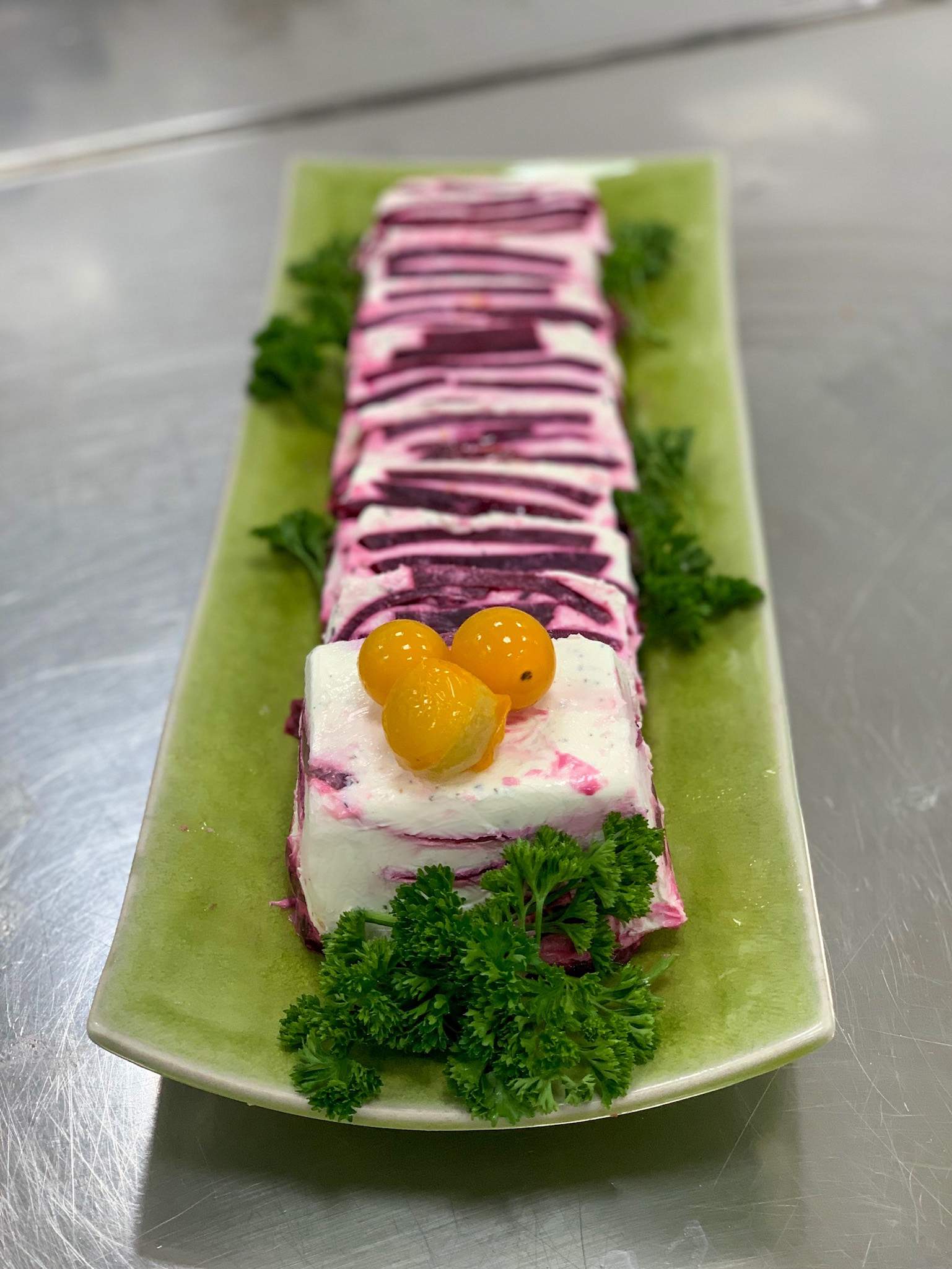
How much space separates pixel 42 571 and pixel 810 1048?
3.48 meters

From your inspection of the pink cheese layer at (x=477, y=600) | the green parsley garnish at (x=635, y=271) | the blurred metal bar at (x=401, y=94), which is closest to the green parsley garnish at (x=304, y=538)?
the pink cheese layer at (x=477, y=600)

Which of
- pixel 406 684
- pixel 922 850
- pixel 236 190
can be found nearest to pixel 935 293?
pixel 922 850

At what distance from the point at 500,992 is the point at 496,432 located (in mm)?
2319

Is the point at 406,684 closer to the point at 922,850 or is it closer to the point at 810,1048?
the point at 810,1048

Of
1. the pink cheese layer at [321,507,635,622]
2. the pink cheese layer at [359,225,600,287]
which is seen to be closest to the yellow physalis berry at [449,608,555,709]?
the pink cheese layer at [321,507,635,622]

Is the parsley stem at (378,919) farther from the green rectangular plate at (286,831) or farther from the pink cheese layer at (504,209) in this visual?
the pink cheese layer at (504,209)

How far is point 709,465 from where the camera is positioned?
494 centimetres

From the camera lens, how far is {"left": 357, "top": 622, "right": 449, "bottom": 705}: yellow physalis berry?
337 cm

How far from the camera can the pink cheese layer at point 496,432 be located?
473 cm

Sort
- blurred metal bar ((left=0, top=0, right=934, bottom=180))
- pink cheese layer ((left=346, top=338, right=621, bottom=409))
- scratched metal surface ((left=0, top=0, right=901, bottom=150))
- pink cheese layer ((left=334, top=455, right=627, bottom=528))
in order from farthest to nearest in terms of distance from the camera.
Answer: scratched metal surface ((left=0, top=0, right=901, bottom=150)) → blurred metal bar ((left=0, top=0, right=934, bottom=180)) → pink cheese layer ((left=346, top=338, right=621, bottom=409)) → pink cheese layer ((left=334, top=455, right=627, bottom=528))

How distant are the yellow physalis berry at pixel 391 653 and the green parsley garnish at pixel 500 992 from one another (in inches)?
19.7

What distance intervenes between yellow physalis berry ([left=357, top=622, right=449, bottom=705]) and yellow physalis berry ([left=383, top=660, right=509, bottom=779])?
6 centimetres

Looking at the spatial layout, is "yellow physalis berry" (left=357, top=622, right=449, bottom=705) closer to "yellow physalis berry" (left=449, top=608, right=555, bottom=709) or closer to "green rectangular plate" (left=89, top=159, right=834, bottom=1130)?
"yellow physalis berry" (left=449, top=608, right=555, bottom=709)

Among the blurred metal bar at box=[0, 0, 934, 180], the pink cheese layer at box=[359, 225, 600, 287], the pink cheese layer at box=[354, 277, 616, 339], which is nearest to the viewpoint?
the pink cheese layer at box=[354, 277, 616, 339]
